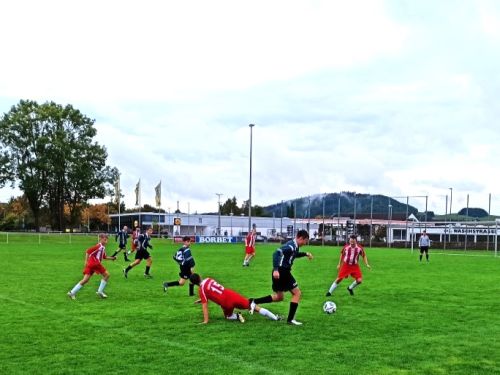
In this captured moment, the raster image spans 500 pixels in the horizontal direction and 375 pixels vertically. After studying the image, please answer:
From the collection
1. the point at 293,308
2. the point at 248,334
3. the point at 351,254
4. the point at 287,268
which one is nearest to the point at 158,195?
the point at 351,254

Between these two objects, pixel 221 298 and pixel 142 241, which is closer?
pixel 221 298

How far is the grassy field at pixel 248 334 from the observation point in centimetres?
800

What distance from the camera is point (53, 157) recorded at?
2852 inches

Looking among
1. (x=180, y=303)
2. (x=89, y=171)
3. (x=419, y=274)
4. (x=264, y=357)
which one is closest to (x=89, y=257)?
(x=180, y=303)

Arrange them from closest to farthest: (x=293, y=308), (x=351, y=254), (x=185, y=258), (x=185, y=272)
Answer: (x=293, y=308) → (x=351, y=254) → (x=185, y=272) → (x=185, y=258)

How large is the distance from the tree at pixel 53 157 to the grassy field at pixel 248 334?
57836 millimetres

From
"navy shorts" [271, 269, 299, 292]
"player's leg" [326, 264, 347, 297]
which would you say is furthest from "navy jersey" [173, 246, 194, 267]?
"navy shorts" [271, 269, 299, 292]

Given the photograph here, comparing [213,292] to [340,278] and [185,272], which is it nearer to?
[185,272]

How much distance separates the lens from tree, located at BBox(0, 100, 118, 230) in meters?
72.1

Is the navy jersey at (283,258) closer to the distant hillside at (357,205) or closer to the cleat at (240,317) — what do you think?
the cleat at (240,317)

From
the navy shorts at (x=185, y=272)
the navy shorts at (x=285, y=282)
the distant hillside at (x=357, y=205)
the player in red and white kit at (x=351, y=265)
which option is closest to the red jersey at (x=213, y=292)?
the navy shorts at (x=285, y=282)

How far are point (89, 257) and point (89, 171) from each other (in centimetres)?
6168

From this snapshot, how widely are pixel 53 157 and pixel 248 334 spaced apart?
6745cm

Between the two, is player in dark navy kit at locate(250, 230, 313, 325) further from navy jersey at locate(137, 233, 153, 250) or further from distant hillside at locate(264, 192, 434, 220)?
distant hillside at locate(264, 192, 434, 220)
